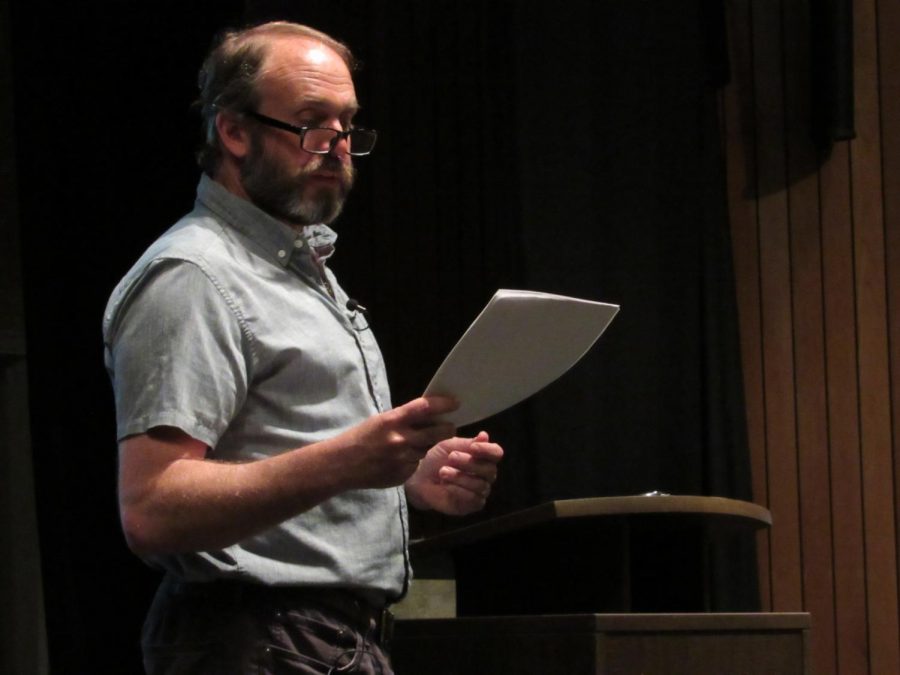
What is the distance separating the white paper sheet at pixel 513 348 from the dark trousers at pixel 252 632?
0.90 ft

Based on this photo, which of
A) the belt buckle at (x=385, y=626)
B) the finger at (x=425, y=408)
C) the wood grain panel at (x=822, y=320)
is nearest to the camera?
the finger at (x=425, y=408)

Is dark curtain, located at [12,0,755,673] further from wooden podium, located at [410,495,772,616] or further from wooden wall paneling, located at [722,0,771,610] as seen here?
wooden podium, located at [410,495,772,616]

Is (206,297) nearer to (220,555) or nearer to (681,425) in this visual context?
(220,555)

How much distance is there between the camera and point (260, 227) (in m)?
1.61

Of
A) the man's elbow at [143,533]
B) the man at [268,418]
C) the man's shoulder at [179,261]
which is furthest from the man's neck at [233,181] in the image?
the man's elbow at [143,533]

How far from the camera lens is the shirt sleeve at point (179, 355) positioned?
1.37m

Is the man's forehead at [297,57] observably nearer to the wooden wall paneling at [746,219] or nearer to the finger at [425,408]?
the finger at [425,408]

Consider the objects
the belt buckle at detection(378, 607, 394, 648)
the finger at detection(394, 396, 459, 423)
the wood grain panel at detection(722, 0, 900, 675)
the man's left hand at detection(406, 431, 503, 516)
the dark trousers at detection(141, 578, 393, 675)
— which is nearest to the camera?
the finger at detection(394, 396, 459, 423)

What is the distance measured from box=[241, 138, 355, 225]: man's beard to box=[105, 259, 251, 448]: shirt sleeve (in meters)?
0.22

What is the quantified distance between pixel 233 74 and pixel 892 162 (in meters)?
2.24

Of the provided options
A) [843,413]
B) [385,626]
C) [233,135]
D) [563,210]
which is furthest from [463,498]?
[843,413]

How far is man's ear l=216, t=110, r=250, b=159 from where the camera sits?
1673 mm

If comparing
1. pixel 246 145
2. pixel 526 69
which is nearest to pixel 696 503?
pixel 246 145

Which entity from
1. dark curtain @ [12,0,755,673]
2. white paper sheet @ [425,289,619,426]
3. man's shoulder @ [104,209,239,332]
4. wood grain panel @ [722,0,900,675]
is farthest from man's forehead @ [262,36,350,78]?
wood grain panel @ [722,0,900,675]
